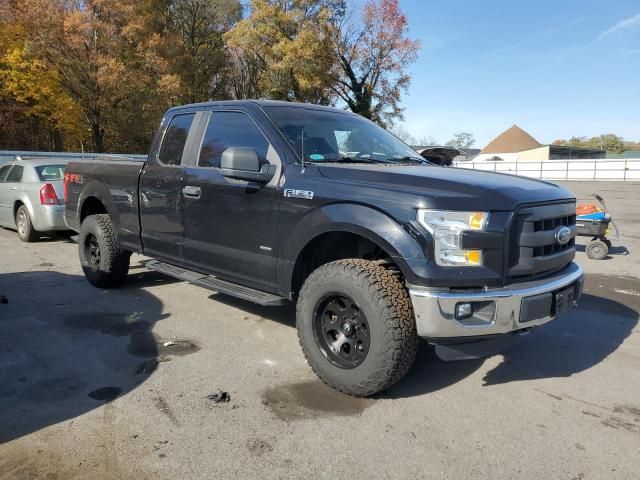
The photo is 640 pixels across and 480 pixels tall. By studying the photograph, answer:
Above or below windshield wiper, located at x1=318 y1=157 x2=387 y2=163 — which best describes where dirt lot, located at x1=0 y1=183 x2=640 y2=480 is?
below

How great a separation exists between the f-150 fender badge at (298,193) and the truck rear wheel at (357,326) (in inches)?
20.6

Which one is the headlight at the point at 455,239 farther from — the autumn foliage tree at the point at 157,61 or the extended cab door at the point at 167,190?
the autumn foliage tree at the point at 157,61

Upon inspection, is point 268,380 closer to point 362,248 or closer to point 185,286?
point 362,248

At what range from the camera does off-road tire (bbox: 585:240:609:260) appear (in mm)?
8242

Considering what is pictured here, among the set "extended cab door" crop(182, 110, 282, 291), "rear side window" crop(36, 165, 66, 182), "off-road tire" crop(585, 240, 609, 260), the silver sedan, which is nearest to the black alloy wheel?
"extended cab door" crop(182, 110, 282, 291)

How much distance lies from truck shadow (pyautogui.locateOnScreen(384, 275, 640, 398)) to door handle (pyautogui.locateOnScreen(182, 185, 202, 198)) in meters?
2.37

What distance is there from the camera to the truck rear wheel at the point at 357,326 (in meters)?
3.12

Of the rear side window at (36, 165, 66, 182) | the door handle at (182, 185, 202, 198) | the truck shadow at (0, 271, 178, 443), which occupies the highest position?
the rear side window at (36, 165, 66, 182)

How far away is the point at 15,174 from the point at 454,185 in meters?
9.12

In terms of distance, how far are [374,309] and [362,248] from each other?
2.39ft

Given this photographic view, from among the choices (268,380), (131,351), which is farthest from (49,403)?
(268,380)

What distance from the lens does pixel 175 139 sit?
5004 mm

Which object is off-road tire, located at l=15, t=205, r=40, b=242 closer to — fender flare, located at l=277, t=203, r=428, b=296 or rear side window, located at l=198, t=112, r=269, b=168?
rear side window, located at l=198, t=112, r=269, b=168

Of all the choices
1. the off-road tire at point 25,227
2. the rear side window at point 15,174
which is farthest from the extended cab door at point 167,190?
the rear side window at point 15,174
